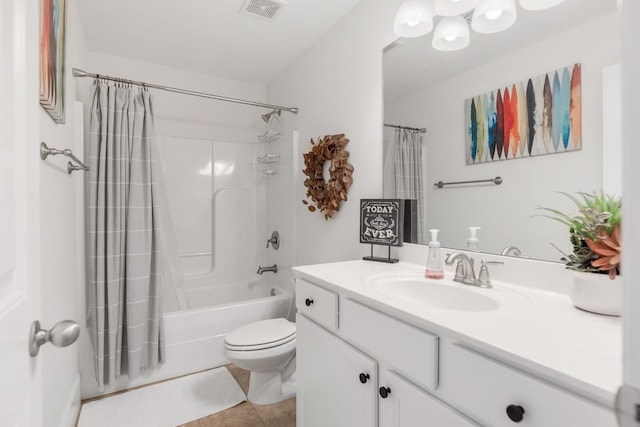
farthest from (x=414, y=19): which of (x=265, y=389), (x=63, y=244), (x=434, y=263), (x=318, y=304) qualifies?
(x=265, y=389)

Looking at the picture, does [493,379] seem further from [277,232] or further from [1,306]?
[277,232]

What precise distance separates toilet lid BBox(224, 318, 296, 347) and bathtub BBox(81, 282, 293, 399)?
1.17 feet

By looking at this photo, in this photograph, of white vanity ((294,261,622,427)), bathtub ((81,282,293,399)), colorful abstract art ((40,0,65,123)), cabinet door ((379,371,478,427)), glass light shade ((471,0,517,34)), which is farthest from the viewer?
bathtub ((81,282,293,399))

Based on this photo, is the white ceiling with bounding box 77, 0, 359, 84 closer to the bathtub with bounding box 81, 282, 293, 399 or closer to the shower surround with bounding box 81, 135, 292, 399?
the shower surround with bounding box 81, 135, 292, 399

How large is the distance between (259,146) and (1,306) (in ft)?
9.33

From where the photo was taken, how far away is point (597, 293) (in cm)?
81

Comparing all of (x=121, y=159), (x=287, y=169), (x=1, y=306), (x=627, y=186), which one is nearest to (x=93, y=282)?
(x=121, y=159)

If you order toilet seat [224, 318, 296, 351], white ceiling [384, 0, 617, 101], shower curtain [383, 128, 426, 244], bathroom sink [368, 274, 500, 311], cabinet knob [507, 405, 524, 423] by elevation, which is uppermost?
white ceiling [384, 0, 617, 101]

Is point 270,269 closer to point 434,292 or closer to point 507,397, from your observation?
point 434,292

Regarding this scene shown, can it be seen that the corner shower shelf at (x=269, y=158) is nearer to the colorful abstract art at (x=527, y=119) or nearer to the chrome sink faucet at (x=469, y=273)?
the colorful abstract art at (x=527, y=119)

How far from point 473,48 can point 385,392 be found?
4.43ft

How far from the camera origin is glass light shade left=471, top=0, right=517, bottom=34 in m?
1.16

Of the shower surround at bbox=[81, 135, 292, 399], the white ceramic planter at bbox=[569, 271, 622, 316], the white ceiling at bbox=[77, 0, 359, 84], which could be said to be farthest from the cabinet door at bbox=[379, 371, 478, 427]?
the white ceiling at bbox=[77, 0, 359, 84]

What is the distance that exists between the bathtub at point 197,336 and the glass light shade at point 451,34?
75.7 inches
